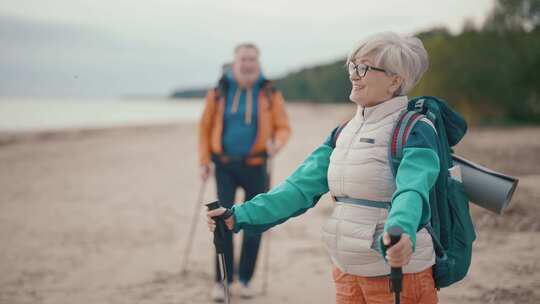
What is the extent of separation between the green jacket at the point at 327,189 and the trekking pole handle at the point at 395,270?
0.03 metres

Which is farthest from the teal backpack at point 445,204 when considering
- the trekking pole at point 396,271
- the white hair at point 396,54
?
the trekking pole at point 396,271

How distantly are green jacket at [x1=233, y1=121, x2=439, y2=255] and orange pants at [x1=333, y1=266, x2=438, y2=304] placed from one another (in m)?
0.27

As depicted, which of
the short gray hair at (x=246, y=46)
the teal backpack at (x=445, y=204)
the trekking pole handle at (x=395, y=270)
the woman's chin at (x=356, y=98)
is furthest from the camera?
the short gray hair at (x=246, y=46)

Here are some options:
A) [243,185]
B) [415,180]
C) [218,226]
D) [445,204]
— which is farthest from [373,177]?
[243,185]

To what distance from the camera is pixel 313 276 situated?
487cm

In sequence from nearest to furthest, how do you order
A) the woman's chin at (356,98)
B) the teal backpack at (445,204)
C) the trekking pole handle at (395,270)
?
the trekking pole handle at (395,270)
the teal backpack at (445,204)
the woman's chin at (356,98)

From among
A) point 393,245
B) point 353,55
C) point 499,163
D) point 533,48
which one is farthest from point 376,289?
point 533,48

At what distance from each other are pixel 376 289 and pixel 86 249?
16.4 ft

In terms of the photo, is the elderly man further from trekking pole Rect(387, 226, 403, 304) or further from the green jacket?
trekking pole Rect(387, 226, 403, 304)

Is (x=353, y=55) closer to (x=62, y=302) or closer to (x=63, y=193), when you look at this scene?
(x=62, y=302)

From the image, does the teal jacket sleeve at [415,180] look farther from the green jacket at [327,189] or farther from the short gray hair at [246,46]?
the short gray hair at [246,46]

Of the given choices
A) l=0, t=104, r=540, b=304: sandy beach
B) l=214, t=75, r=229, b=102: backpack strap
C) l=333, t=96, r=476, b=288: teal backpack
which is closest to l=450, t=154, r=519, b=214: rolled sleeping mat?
l=333, t=96, r=476, b=288: teal backpack

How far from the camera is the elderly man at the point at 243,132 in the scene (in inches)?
167

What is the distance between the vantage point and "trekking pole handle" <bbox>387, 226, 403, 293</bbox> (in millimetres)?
1547
